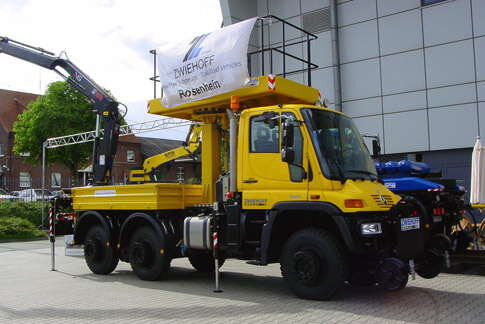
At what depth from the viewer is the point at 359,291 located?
8.23 metres

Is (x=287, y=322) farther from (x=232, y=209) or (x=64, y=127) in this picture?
(x=64, y=127)

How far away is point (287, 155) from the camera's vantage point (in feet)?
24.0

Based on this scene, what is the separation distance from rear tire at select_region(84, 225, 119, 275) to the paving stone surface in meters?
0.23

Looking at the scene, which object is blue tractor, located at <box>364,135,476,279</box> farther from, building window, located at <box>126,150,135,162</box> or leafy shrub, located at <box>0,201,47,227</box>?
building window, located at <box>126,150,135,162</box>

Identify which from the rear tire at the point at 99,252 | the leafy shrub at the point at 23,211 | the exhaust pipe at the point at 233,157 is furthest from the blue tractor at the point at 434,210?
the leafy shrub at the point at 23,211

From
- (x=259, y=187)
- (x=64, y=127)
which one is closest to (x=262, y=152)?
(x=259, y=187)

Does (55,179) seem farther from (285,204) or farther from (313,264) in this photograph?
(313,264)

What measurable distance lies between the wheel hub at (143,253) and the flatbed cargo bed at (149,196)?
683mm

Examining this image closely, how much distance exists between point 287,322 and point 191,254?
394cm

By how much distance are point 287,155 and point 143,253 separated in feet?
12.4

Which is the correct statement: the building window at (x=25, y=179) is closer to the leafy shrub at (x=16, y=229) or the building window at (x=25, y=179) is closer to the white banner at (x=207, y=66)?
the leafy shrub at (x=16, y=229)

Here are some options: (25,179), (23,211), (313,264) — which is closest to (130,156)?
(25,179)

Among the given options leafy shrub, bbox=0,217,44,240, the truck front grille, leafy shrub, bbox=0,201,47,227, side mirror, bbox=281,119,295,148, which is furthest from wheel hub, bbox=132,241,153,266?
leafy shrub, bbox=0,201,47,227

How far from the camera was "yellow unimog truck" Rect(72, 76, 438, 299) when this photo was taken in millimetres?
7137
